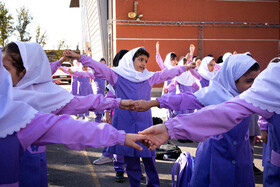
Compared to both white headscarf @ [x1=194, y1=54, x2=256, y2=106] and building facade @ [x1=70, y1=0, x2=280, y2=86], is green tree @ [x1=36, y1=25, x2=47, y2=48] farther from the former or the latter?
white headscarf @ [x1=194, y1=54, x2=256, y2=106]

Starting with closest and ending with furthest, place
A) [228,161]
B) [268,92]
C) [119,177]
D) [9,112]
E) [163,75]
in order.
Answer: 1. [9,112]
2. [268,92]
3. [228,161]
4. [163,75]
5. [119,177]

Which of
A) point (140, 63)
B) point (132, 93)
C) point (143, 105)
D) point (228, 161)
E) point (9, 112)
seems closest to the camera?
point (9, 112)

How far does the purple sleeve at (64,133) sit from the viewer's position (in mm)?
1886

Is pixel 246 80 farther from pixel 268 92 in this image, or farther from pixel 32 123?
pixel 32 123

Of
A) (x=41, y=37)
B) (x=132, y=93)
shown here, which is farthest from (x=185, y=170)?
(x=41, y=37)

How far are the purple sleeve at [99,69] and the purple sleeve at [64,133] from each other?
2549 millimetres

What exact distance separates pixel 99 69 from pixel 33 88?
2.12 meters

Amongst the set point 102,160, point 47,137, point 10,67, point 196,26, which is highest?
point 196,26

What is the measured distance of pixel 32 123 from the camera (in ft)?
6.22

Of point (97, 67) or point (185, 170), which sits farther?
point (97, 67)

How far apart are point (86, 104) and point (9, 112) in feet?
4.56

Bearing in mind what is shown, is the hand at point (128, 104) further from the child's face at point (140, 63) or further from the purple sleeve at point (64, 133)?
the purple sleeve at point (64, 133)

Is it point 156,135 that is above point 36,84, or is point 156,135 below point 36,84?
below

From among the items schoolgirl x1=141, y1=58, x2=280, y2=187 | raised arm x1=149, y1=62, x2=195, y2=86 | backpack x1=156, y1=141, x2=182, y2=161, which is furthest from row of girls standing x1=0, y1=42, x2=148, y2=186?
backpack x1=156, y1=141, x2=182, y2=161
